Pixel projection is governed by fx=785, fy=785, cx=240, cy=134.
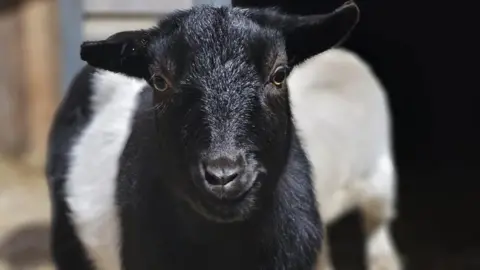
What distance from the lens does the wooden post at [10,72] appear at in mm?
Answer: 1405

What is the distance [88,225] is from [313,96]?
44 cm

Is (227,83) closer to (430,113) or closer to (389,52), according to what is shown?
(389,52)

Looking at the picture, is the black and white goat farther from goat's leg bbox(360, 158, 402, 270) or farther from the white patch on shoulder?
goat's leg bbox(360, 158, 402, 270)

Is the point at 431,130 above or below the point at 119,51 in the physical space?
below

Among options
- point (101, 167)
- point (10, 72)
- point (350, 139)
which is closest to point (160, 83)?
point (101, 167)

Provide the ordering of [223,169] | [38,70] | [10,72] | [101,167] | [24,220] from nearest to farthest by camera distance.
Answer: [223,169] < [101,167] < [24,220] < [38,70] < [10,72]

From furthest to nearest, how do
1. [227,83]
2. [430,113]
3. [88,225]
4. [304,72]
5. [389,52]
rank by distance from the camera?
[430,113] → [389,52] → [304,72] → [88,225] → [227,83]

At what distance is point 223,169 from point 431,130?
1.12 meters

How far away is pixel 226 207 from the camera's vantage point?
46 centimetres

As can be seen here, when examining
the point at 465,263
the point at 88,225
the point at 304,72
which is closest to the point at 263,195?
the point at 88,225

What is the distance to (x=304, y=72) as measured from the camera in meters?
1.04

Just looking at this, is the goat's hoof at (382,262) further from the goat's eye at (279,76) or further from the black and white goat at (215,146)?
the goat's eye at (279,76)

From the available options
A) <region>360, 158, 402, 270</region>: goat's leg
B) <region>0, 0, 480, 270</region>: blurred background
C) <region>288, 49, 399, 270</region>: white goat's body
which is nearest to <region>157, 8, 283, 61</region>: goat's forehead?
<region>0, 0, 480, 270</region>: blurred background

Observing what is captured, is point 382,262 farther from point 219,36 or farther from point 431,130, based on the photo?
point 219,36
